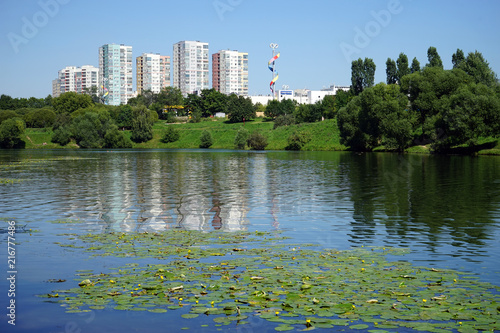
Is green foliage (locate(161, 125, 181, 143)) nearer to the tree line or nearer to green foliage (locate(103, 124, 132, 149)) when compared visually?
green foliage (locate(103, 124, 132, 149))

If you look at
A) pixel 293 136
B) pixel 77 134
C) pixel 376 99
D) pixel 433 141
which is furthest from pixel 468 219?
pixel 77 134

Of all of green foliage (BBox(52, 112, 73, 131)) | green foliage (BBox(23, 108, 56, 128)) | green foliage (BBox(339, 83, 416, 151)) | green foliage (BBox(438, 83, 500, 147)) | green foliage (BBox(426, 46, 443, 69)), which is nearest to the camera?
green foliage (BBox(438, 83, 500, 147))

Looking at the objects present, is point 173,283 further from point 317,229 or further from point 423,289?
point 317,229

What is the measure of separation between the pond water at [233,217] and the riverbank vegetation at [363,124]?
48.2 meters

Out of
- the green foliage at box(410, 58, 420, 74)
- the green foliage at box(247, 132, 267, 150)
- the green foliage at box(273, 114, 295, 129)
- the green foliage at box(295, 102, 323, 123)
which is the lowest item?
the green foliage at box(247, 132, 267, 150)

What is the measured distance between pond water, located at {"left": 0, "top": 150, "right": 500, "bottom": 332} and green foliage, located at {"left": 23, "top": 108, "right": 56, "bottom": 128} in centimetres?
16170

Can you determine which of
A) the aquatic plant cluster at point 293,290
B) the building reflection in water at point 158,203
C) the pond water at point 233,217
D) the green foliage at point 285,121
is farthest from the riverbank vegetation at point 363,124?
the aquatic plant cluster at point 293,290

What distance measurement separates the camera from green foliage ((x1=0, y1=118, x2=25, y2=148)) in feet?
519

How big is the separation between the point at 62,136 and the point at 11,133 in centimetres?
1594

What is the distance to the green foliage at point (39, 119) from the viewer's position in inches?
7697

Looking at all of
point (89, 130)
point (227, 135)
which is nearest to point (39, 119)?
point (89, 130)

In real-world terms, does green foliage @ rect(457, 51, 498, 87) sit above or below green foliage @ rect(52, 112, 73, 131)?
above

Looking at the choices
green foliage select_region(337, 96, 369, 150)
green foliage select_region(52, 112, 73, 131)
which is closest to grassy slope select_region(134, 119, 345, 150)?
green foliage select_region(337, 96, 369, 150)

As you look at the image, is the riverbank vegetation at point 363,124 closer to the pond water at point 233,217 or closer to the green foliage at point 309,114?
the green foliage at point 309,114
